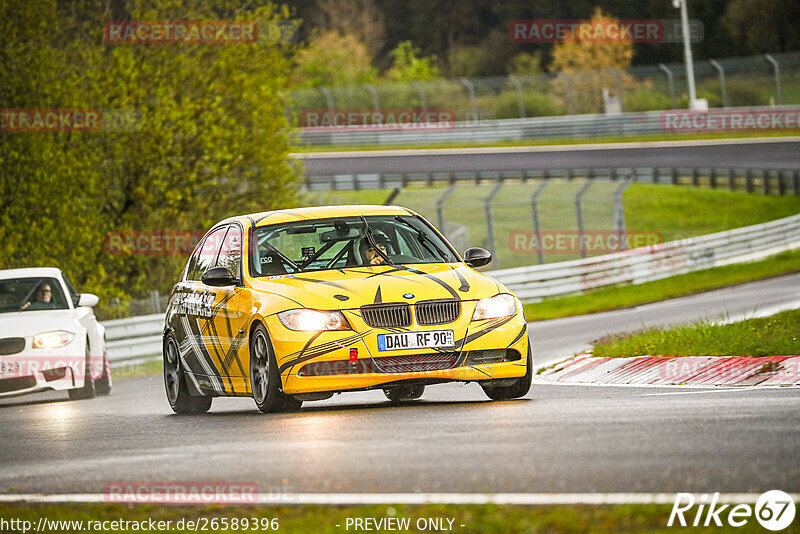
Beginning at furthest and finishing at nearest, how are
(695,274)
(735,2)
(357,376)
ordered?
(735,2), (695,274), (357,376)

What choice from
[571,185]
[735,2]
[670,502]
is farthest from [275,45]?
[735,2]

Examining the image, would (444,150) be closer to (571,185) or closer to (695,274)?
(571,185)

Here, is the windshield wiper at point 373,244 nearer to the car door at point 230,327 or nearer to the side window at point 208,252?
the car door at point 230,327

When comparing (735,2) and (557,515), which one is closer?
(557,515)

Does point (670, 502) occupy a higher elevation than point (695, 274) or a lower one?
higher

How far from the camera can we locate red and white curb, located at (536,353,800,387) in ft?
38.9

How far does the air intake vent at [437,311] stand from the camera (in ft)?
33.1

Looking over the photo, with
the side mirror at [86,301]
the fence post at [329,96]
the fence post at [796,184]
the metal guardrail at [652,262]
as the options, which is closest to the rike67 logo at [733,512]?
the side mirror at [86,301]

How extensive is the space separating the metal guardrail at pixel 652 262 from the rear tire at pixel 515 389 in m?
16.0

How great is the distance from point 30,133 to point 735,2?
58.5 meters

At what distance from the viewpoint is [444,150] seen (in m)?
58.5

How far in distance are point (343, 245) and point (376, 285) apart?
1.07 m

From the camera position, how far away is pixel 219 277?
10.9 metres

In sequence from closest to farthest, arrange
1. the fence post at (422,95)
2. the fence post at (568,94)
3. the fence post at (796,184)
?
the fence post at (796,184), the fence post at (568,94), the fence post at (422,95)
